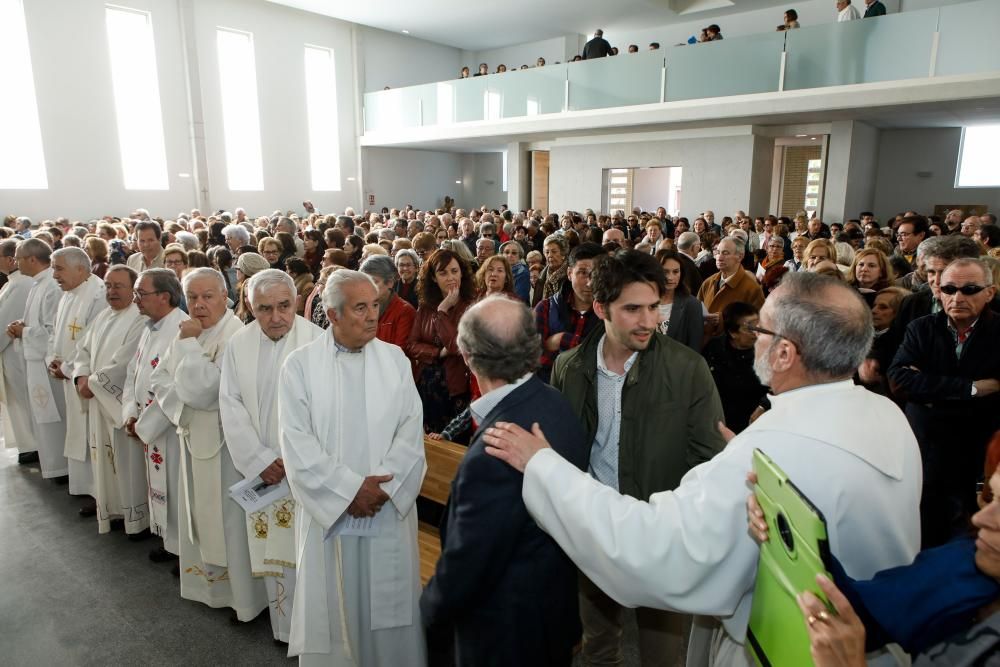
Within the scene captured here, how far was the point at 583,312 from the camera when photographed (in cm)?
376

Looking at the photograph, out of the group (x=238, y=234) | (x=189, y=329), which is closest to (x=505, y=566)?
(x=189, y=329)

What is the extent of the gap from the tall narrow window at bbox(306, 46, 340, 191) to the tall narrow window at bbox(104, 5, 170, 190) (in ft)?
15.6

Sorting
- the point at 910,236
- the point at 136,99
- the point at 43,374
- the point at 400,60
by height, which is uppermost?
the point at 400,60

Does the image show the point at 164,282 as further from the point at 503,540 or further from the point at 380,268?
the point at 503,540

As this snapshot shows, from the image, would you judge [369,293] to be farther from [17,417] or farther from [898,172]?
[898,172]

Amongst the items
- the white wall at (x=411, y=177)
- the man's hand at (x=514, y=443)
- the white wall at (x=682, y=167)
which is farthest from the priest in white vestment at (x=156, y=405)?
the white wall at (x=411, y=177)

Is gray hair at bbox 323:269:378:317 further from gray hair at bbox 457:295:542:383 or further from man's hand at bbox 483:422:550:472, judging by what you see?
man's hand at bbox 483:422:550:472

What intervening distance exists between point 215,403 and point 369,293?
1.23 meters

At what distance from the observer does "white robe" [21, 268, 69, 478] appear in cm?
489

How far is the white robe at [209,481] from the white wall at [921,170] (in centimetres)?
1915

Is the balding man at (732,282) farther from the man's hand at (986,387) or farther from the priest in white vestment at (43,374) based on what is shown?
the priest in white vestment at (43,374)

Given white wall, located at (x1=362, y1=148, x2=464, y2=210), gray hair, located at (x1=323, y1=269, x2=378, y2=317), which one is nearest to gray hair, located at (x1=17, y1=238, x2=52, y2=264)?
gray hair, located at (x1=323, y1=269, x2=378, y2=317)

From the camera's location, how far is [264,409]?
9.69 ft

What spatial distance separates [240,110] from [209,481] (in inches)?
695
